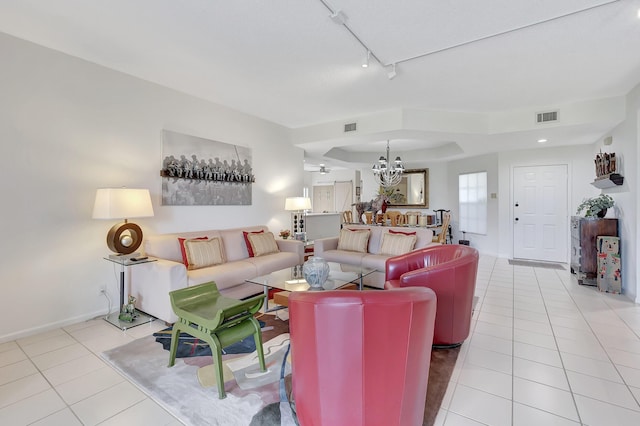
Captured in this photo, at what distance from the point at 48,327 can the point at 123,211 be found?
4.32ft

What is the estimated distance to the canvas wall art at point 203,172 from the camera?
3834 mm

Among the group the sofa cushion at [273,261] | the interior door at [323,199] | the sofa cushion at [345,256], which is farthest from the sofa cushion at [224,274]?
the interior door at [323,199]

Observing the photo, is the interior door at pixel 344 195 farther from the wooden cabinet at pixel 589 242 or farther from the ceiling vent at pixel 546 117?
the wooden cabinet at pixel 589 242

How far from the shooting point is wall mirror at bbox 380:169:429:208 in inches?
320

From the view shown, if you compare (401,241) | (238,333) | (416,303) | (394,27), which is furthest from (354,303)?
(401,241)

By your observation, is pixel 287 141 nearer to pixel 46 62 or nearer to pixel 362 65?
pixel 362 65

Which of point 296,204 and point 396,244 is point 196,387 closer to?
point 396,244

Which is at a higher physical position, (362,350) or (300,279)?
(362,350)

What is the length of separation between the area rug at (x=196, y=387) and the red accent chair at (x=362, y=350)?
519 millimetres

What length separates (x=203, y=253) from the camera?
3.53m

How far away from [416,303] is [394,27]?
225cm

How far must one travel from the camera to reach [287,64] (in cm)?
313

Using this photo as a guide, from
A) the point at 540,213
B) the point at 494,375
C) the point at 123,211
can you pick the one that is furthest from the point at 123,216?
the point at 540,213

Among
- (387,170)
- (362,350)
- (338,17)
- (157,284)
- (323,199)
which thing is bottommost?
(157,284)
